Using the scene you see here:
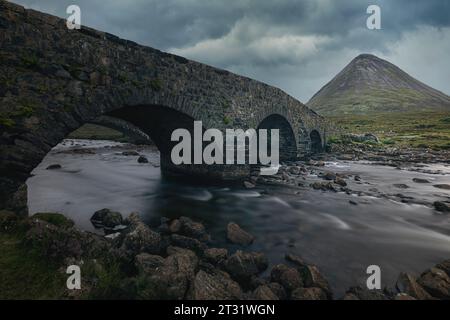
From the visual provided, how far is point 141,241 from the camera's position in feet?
18.2

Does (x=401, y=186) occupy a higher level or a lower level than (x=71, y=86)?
lower

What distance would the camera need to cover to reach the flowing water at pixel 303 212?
20.4ft

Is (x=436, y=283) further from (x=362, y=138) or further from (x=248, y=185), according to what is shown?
(x=362, y=138)

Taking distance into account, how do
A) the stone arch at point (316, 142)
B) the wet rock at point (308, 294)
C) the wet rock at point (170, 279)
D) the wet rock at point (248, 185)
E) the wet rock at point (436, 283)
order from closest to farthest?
the wet rock at point (170, 279) < the wet rock at point (308, 294) < the wet rock at point (436, 283) < the wet rock at point (248, 185) < the stone arch at point (316, 142)

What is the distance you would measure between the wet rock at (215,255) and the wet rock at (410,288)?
11.0 feet

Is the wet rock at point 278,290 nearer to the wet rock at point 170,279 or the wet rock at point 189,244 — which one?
the wet rock at point 170,279

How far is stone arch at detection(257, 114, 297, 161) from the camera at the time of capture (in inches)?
835

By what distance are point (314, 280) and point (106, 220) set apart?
5869mm

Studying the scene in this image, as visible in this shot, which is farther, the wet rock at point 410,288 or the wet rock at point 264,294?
the wet rock at point 410,288

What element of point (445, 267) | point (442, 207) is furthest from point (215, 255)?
point (442, 207)

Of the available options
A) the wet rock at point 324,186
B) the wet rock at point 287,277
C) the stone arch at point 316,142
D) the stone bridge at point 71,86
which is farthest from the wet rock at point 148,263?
the stone arch at point 316,142

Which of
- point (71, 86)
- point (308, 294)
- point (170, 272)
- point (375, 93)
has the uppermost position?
point (375, 93)
